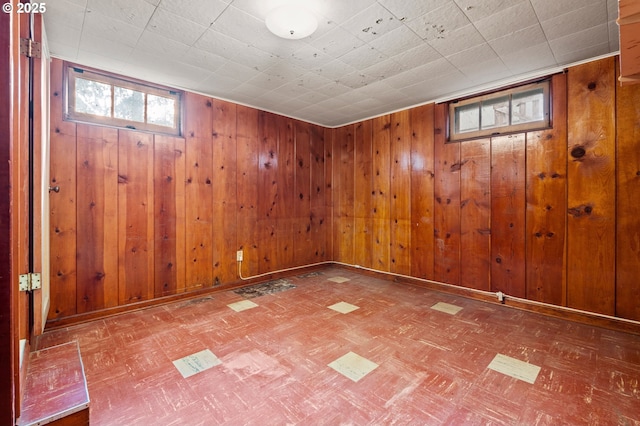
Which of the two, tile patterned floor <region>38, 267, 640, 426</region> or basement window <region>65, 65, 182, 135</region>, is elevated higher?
basement window <region>65, 65, 182, 135</region>

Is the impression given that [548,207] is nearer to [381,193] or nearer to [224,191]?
[381,193]

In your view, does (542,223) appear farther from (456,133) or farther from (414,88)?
(414,88)

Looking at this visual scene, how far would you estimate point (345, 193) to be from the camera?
4.55 meters

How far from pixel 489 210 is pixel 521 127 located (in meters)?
0.89

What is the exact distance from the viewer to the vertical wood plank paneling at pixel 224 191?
133 inches

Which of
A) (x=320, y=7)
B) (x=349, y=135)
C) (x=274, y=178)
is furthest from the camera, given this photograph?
(x=349, y=135)

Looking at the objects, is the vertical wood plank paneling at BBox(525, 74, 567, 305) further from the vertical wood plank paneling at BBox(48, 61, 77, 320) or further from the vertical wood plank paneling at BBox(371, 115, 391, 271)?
the vertical wood plank paneling at BBox(48, 61, 77, 320)

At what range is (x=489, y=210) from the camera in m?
3.08

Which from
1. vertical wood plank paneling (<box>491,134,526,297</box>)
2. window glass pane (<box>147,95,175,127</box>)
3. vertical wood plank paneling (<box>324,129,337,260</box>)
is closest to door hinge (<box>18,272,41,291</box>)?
window glass pane (<box>147,95,175,127</box>)

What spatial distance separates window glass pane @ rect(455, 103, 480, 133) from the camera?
125 inches

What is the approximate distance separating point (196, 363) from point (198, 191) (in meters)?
1.91

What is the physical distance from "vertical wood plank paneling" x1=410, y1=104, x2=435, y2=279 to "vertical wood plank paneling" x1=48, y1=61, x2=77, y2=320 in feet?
11.7

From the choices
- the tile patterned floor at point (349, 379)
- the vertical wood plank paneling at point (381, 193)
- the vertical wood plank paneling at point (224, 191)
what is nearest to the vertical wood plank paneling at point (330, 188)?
the vertical wood plank paneling at point (381, 193)

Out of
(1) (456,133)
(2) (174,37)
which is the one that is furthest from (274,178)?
(1) (456,133)
